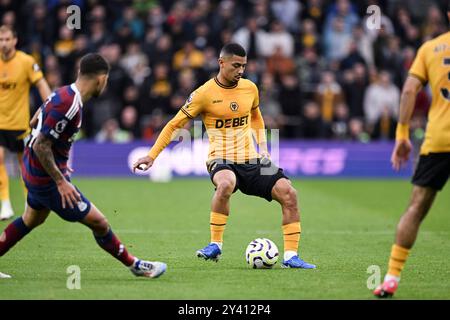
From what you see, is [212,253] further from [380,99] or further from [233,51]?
[380,99]

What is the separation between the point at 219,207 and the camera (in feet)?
33.3

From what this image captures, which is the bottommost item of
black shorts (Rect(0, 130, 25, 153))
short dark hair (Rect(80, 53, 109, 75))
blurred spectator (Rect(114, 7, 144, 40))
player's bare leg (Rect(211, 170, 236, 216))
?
player's bare leg (Rect(211, 170, 236, 216))

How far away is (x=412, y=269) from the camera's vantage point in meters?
9.62

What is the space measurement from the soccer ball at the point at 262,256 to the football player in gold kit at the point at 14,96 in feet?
18.0

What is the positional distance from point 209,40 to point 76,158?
522 cm

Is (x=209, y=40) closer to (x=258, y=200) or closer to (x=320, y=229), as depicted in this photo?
(x=258, y=200)

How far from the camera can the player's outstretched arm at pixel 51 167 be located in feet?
26.0

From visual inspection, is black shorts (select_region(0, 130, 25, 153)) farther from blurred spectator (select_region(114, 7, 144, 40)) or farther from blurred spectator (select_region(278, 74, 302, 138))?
blurred spectator (select_region(114, 7, 144, 40))

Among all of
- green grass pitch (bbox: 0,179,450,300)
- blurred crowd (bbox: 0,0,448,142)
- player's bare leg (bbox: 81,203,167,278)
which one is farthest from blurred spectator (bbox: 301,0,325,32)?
player's bare leg (bbox: 81,203,167,278)

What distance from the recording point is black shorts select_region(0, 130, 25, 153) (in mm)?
14070

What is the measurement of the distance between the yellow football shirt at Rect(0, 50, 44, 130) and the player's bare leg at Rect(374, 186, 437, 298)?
7.74 m

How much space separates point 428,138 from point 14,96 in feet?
26.7

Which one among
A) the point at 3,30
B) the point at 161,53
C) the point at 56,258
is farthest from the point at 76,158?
the point at 56,258

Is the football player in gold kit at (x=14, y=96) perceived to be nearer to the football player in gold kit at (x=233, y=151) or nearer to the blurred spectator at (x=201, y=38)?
the football player in gold kit at (x=233, y=151)
